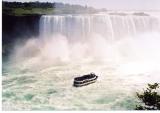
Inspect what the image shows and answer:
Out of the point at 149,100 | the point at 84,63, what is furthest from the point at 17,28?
the point at 149,100

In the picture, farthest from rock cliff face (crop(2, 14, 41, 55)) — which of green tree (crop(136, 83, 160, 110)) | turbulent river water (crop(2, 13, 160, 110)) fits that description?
green tree (crop(136, 83, 160, 110))

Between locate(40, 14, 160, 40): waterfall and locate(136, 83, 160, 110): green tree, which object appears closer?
locate(136, 83, 160, 110): green tree

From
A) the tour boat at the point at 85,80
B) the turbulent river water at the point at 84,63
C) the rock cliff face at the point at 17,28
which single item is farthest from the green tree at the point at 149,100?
the rock cliff face at the point at 17,28

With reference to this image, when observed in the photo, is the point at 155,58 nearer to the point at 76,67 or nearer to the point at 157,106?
the point at 157,106

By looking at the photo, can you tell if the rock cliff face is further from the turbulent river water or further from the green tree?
the green tree

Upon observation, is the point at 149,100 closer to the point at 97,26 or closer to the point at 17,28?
the point at 97,26

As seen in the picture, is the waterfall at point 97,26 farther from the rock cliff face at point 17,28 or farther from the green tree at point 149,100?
the green tree at point 149,100

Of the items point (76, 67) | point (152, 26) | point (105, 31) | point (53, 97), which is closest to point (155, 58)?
point (152, 26)
